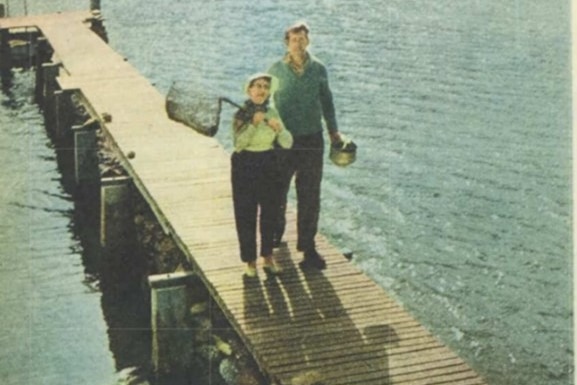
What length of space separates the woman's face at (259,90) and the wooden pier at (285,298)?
1.80 m

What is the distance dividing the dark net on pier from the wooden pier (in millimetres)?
1215

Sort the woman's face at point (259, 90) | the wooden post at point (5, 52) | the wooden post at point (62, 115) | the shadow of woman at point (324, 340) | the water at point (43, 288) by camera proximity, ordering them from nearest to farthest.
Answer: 1. the shadow of woman at point (324, 340)
2. the woman's face at point (259, 90)
3. the water at point (43, 288)
4. the wooden post at point (62, 115)
5. the wooden post at point (5, 52)

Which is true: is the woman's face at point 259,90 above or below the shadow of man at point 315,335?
above

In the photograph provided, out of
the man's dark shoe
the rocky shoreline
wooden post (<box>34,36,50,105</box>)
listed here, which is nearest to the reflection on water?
the rocky shoreline

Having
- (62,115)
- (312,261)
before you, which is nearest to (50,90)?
(62,115)

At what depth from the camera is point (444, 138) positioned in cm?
1617

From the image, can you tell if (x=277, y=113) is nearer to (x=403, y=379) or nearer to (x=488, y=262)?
(x=403, y=379)

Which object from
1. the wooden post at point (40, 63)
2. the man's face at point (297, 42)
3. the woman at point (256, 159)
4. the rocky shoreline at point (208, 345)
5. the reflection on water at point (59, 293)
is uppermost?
the man's face at point (297, 42)

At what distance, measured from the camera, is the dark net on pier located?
817 cm

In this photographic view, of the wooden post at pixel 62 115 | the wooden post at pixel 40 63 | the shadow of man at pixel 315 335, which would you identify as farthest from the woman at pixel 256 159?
the wooden post at pixel 40 63

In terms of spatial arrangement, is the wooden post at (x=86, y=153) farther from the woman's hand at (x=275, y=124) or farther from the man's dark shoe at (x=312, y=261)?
the woman's hand at (x=275, y=124)

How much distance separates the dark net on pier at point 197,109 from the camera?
8.17 meters

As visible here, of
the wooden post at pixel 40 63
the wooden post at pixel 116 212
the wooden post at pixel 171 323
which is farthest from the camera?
the wooden post at pixel 40 63

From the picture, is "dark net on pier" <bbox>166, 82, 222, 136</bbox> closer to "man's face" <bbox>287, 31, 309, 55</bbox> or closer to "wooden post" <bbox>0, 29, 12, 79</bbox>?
"man's face" <bbox>287, 31, 309, 55</bbox>
